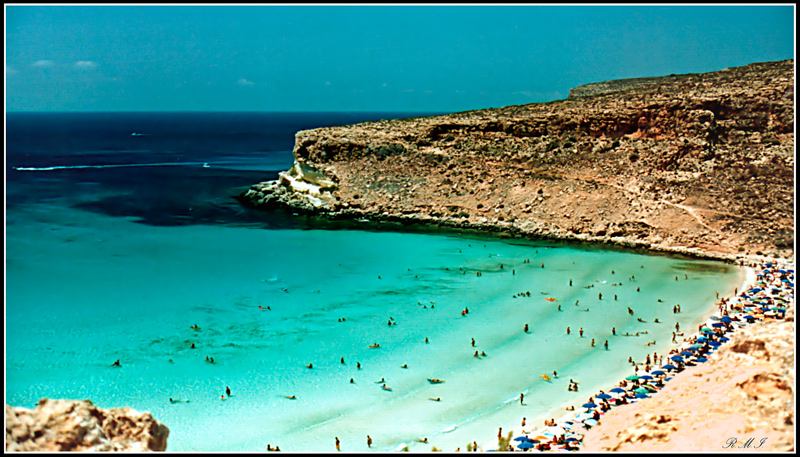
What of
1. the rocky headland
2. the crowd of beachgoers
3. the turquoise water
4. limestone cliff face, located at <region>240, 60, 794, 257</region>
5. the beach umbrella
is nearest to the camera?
the crowd of beachgoers

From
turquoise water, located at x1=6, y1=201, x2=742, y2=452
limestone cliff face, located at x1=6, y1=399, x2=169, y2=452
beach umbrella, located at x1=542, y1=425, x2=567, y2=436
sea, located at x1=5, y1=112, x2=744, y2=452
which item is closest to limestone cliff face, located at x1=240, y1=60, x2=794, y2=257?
sea, located at x1=5, y1=112, x2=744, y2=452

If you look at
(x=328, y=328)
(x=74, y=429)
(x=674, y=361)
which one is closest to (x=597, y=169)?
(x=674, y=361)

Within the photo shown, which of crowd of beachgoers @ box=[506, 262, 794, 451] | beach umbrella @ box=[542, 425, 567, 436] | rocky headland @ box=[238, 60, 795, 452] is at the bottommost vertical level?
beach umbrella @ box=[542, 425, 567, 436]

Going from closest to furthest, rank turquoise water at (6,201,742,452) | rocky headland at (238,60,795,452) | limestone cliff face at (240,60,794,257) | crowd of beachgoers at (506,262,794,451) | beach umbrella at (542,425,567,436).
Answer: crowd of beachgoers at (506,262,794,451)
beach umbrella at (542,425,567,436)
turquoise water at (6,201,742,452)
rocky headland at (238,60,795,452)
limestone cliff face at (240,60,794,257)

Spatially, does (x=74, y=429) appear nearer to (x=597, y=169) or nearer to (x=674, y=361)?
(x=674, y=361)

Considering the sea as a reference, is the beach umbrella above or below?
below

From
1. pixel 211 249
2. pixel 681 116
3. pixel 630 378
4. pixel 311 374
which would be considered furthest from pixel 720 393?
pixel 681 116

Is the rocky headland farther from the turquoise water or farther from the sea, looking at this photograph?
the turquoise water
